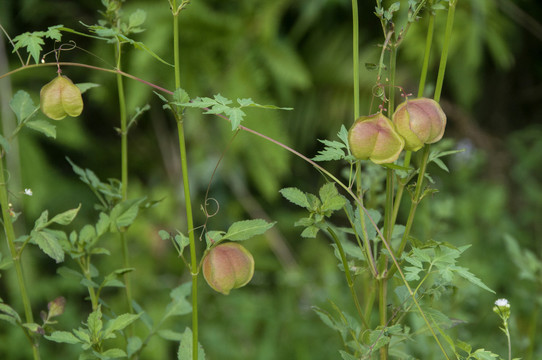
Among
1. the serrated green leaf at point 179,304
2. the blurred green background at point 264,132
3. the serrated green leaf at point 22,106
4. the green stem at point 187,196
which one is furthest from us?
the blurred green background at point 264,132

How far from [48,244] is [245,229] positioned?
0.63 ft

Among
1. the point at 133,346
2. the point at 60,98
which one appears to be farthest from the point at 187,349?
the point at 60,98

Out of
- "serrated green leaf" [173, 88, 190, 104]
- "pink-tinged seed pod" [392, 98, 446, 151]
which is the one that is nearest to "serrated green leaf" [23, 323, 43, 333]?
"serrated green leaf" [173, 88, 190, 104]

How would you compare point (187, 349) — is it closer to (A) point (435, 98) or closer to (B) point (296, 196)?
(B) point (296, 196)

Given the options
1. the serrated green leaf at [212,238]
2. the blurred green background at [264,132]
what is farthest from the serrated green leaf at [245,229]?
the blurred green background at [264,132]

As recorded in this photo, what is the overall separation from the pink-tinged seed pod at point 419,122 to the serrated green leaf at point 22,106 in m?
0.38

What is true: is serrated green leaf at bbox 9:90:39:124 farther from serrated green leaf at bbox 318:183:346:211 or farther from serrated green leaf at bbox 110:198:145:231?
serrated green leaf at bbox 318:183:346:211

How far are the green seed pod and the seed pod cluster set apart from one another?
0.87ft

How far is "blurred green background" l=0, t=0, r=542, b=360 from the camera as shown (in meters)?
1.94

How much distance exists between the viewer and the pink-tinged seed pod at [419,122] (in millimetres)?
554

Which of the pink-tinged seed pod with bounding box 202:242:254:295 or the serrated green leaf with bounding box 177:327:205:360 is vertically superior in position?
the pink-tinged seed pod with bounding box 202:242:254:295

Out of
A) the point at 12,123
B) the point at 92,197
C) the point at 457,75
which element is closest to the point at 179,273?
the point at 92,197

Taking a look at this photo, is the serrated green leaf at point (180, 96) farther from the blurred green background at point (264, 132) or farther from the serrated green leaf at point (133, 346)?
the blurred green background at point (264, 132)

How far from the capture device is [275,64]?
7.27 ft
